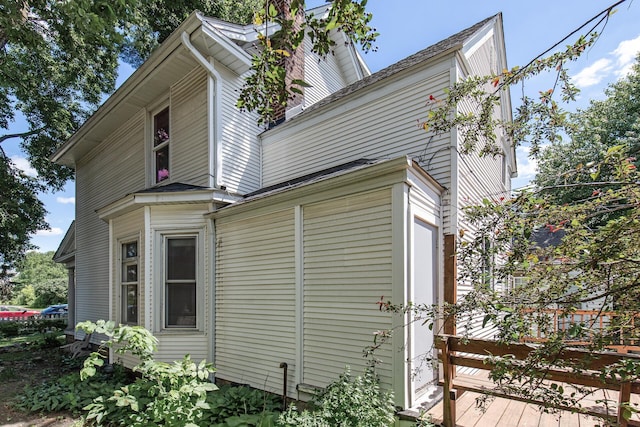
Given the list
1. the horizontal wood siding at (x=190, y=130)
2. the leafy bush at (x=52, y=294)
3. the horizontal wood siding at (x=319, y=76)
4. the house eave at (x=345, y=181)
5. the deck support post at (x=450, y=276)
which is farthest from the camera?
the leafy bush at (x=52, y=294)

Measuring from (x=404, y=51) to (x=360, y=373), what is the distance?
6620mm

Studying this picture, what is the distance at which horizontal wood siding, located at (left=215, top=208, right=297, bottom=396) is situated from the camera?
191 inches

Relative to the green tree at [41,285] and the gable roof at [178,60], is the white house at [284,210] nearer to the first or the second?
the gable roof at [178,60]

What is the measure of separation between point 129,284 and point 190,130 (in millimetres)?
3367

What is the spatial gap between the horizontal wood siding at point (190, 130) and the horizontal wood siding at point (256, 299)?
1510mm

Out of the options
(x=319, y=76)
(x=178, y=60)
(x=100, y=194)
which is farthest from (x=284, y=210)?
(x=100, y=194)

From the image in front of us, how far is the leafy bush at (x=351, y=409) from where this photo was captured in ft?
10.3

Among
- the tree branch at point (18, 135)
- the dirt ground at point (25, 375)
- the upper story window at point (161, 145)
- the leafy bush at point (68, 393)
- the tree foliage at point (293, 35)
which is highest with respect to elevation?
the tree branch at point (18, 135)

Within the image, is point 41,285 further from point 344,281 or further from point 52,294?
point 344,281

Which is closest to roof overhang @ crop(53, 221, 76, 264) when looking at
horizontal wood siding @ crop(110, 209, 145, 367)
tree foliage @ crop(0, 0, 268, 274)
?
tree foliage @ crop(0, 0, 268, 274)

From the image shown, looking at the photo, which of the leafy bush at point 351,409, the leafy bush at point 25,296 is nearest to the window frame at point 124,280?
the leafy bush at point 351,409

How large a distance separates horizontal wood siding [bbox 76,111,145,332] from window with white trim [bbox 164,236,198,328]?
2948mm

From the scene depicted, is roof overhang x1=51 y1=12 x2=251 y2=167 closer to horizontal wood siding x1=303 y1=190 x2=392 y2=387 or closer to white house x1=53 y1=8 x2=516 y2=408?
white house x1=53 y1=8 x2=516 y2=408

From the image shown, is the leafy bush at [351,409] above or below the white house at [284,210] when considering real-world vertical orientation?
below
